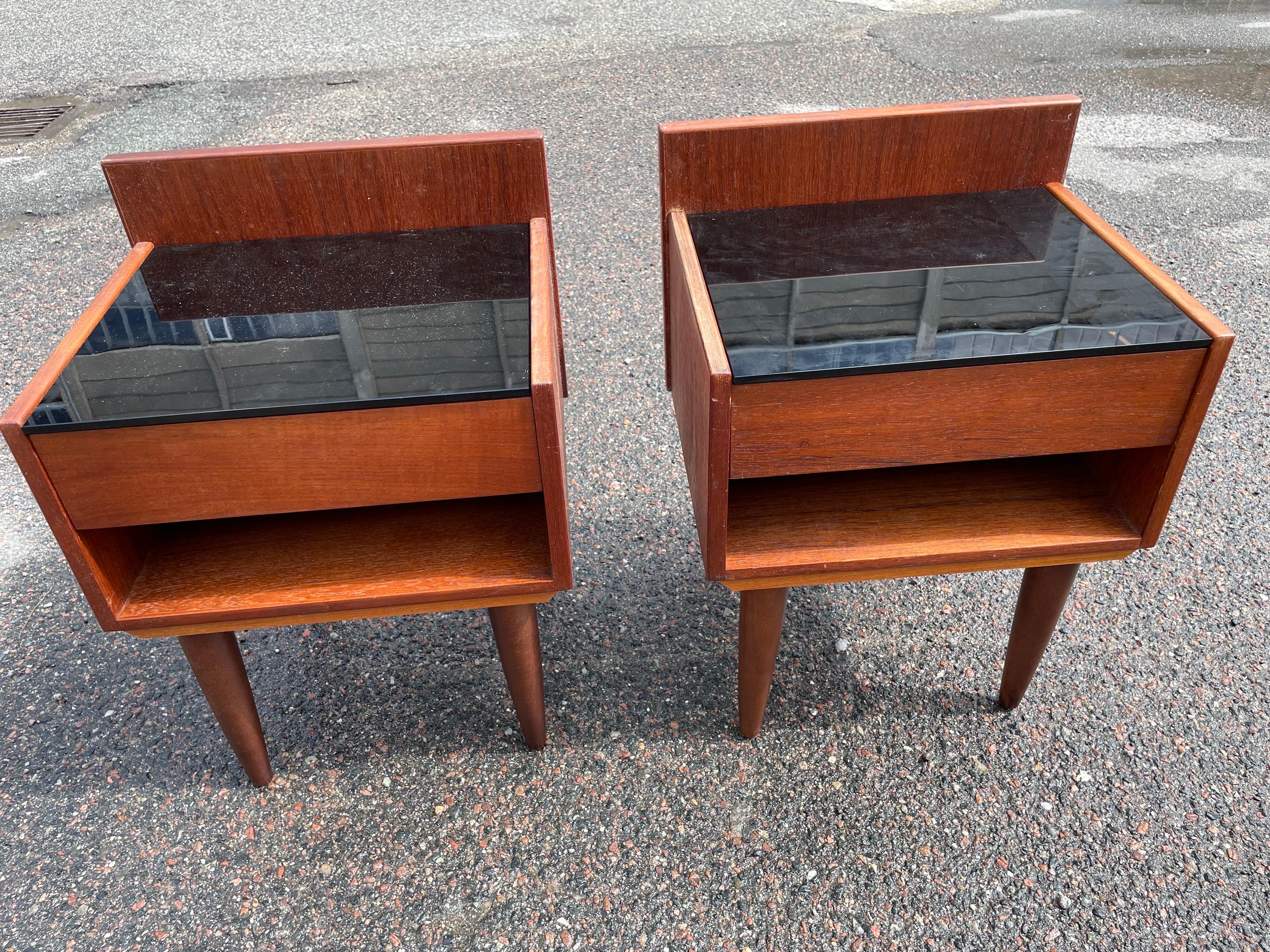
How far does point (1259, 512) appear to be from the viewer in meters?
1.76

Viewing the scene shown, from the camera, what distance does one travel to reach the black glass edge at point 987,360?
38.9 inches

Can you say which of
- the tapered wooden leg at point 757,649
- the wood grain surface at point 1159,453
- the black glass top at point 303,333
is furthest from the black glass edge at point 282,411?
the wood grain surface at point 1159,453

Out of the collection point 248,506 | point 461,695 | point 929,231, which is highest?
point 929,231

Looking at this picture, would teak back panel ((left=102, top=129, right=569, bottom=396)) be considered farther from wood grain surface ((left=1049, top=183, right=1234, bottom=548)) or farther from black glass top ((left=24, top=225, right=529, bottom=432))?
wood grain surface ((left=1049, top=183, right=1234, bottom=548))

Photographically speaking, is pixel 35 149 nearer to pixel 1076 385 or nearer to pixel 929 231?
pixel 929 231

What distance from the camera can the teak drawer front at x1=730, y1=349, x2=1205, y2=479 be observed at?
3.30 feet

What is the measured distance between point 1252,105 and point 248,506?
13.1 ft

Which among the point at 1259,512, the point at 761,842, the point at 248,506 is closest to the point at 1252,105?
the point at 1259,512

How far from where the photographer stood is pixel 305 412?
3.21ft

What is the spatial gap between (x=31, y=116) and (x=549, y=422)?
411cm

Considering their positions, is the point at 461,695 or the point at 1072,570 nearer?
the point at 1072,570

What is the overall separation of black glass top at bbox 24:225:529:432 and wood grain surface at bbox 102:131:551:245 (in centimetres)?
5

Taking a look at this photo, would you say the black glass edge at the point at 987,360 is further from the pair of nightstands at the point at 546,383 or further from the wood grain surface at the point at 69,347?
the wood grain surface at the point at 69,347

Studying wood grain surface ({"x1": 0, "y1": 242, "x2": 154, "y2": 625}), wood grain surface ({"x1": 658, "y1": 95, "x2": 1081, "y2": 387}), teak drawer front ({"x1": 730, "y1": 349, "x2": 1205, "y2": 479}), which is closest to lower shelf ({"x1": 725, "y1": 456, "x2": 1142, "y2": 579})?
teak drawer front ({"x1": 730, "y1": 349, "x2": 1205, "y2": 479})
